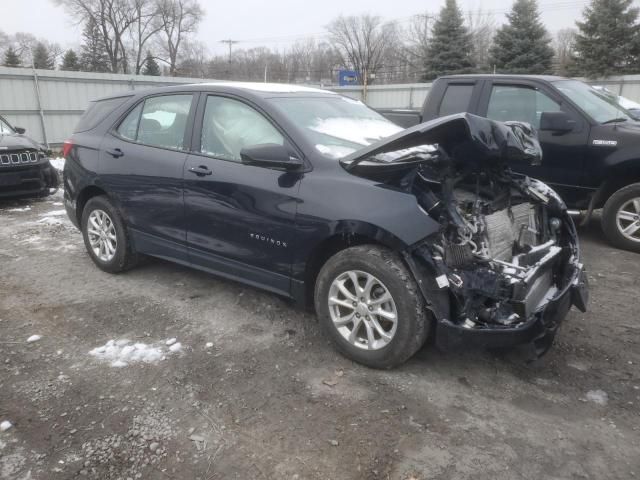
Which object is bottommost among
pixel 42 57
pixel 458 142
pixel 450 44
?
pixel 458 142

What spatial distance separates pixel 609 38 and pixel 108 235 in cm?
2919

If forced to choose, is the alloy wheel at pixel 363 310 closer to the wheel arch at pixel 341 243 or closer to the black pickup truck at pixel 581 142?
the wheel arch at pixel 341 243

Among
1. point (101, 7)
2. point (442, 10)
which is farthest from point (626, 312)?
point (101, 7)

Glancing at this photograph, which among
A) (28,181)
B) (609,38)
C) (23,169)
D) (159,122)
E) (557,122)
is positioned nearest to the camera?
(159,122)

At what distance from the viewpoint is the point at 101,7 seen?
4828cm

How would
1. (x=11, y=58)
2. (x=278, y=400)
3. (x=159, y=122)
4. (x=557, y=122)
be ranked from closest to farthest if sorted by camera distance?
(x=278, y=400), (x=159, y=122), (x=557, y=122), (x=11, y=58)

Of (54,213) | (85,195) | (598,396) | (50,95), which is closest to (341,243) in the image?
(598,396)

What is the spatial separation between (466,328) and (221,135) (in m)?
2.30

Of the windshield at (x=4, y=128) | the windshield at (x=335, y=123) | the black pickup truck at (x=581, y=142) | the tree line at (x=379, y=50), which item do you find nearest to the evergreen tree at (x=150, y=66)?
the tree line at (x=379, y=50)

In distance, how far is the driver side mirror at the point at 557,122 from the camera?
536cm

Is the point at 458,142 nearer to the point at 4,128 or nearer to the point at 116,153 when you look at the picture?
the point at 116,153

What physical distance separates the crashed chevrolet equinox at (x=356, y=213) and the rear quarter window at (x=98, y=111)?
0.39m

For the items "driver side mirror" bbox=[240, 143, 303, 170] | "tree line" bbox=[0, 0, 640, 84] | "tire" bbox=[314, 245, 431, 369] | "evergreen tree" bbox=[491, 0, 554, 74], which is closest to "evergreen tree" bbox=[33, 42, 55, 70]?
"tree line" bbox=[0, 0, 640, 84]

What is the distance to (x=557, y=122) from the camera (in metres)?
5.36
